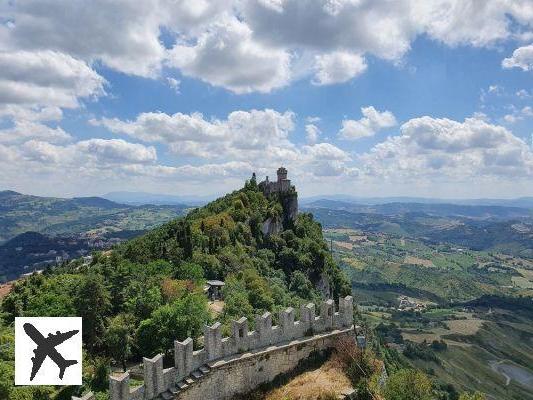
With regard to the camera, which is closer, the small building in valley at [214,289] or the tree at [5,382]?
the tree at [5,382]

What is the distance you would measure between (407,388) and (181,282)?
2891cm

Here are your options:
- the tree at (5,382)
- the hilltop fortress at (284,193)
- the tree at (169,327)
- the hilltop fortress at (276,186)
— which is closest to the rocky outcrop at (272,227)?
the hilltop fortress at (284,193)

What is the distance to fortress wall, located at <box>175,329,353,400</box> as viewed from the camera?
2475 centimetres

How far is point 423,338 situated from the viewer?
199 metres

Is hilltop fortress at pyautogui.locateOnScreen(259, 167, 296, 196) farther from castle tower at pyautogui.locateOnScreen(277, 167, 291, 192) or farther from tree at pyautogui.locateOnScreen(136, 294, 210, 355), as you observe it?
tree at pyautogui.locateOnScreen(136, 294, 210, 355)

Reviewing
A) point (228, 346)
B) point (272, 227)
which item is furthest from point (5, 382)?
point (272, 227)

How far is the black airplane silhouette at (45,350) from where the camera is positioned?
22297 millimetres

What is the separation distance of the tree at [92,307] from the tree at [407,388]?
22.5 meters

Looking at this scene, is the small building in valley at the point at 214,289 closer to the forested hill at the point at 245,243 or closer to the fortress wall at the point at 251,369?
the forested hill at the point at 245,243

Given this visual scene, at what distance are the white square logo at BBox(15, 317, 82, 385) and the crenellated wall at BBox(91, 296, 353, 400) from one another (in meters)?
3.20

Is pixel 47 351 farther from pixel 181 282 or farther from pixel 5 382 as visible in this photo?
pixel 181 282

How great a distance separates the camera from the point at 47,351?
22438 millimetres

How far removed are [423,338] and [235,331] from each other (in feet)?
625

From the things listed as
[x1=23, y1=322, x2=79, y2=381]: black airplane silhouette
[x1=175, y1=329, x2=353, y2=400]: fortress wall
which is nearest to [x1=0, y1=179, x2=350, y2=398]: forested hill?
[x1=23, y1=322, x2=79, y2=381]: black airplane silhouette
